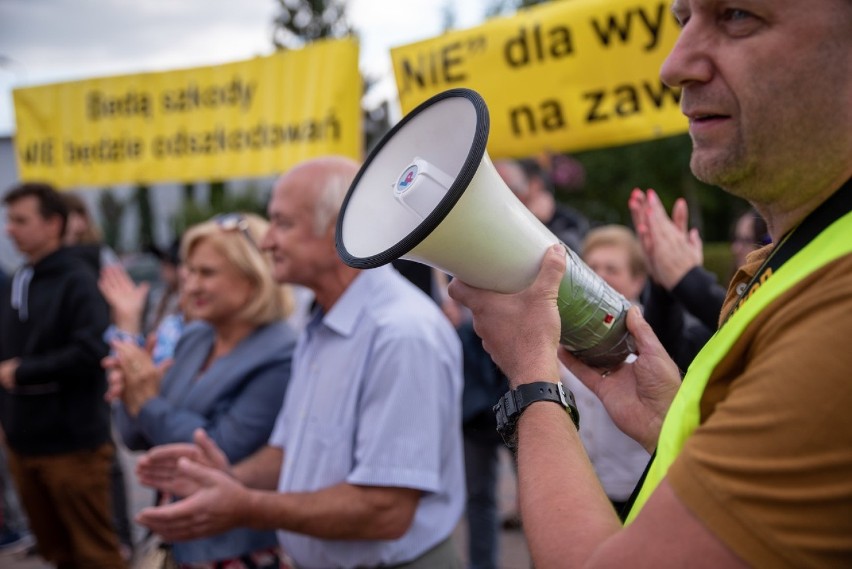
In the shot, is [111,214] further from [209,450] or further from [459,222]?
A: [459,222]

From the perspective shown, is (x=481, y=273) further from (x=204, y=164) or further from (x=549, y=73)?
(x=204, y=164)

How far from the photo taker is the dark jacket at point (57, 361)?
4.38 m

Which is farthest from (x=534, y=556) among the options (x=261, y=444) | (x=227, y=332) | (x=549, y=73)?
(x=549, y=73)

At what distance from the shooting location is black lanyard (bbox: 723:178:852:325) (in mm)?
955

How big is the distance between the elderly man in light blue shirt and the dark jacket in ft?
6.82

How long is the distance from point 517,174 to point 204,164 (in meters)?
2.12

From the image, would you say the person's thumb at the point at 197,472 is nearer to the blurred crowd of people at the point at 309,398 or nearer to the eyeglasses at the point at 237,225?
the blurred crowd of people at the point at 309,398

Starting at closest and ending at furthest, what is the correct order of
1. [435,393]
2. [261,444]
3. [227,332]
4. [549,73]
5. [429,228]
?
[429,228] → [435,393] → [261,444] → [227,332] → [549,73]

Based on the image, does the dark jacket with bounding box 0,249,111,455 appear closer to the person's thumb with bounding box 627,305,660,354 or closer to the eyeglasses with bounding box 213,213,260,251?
the eyeglasses with bounding box 213,213,260,251

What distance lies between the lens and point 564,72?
14.0 feet

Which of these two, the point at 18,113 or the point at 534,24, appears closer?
the point at 534,24

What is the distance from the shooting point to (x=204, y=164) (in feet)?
17.9

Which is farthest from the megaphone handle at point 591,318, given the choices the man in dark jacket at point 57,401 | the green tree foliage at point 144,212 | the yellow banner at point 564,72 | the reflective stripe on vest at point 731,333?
the green tree foliage at point 144,212

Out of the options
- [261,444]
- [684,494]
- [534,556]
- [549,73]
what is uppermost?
[549,73]
